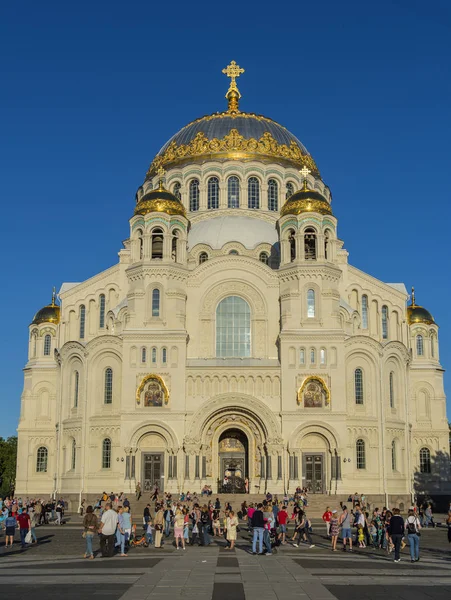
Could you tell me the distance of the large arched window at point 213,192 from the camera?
65.3 meters

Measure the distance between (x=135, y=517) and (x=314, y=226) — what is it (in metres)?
21.2

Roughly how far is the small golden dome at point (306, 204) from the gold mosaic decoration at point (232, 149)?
11.9 m

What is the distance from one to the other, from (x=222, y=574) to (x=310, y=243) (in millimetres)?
36835

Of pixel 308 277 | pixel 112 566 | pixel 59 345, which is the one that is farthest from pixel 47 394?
pixel 112 566

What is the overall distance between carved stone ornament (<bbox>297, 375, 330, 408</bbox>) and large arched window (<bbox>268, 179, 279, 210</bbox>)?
18.6 m

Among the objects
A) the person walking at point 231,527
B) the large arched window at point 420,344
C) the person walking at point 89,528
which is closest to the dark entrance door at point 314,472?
the large arched window at point 420,344

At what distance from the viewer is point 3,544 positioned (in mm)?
31125

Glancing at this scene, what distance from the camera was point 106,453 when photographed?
52.6 meters

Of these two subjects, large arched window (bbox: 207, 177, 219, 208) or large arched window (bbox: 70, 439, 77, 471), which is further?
large arched window (bbox: 207, 177, 219, 208)

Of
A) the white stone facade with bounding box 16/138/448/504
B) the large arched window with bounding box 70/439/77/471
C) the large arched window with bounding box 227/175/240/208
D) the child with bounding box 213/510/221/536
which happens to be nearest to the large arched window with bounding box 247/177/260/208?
the large arched window with bounding box 227/175/240/208

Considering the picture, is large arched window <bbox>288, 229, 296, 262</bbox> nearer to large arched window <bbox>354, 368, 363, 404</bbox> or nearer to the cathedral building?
the cathedral building

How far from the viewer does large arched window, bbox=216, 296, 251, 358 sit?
54.3 metres

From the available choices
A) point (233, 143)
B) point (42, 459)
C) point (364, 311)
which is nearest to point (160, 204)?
point (233, 143)

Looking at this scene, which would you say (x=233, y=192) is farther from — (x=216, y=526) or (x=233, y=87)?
(x=216, y=526)
